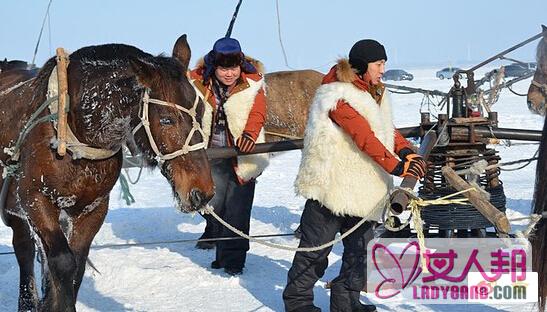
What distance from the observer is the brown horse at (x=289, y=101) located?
7215 millimetres

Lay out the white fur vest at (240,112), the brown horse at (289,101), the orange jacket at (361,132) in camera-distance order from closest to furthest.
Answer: the orange jacket at (361,132) → the white fur vest at (240,112) → the brown horse at (289,101)

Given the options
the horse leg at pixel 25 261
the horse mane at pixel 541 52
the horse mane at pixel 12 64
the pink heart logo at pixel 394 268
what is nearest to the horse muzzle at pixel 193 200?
the pink heart logo at pixel 394 268

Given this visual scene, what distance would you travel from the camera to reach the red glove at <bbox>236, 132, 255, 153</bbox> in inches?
193

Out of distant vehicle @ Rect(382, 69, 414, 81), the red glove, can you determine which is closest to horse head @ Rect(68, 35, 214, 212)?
the red glove

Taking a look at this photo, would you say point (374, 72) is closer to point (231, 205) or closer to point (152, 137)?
point (152, 137)

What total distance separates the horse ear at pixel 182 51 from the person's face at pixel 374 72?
Answer: 3.23ft

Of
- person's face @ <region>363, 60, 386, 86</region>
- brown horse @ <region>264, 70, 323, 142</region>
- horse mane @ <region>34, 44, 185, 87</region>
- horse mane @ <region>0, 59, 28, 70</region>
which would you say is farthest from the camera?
brown horse @ <region>264, 70, 323, 142</region>

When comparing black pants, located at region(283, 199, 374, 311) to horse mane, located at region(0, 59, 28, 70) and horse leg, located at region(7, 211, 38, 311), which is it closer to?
horse leg, located at region(7, 211, 38, 311)

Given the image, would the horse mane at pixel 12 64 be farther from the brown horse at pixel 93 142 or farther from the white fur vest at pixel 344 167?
the white fur vest at pixel 344 167

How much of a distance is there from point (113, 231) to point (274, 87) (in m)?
2.33

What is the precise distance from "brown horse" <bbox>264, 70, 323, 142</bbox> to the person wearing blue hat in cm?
118

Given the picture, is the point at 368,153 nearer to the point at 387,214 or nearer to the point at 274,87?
the point at 387,214

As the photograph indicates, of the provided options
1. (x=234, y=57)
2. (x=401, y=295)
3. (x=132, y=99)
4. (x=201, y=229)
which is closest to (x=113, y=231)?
(x=201, y=229)

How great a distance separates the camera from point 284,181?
11.1 metres
